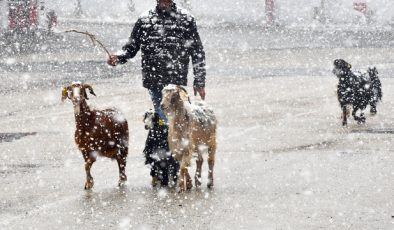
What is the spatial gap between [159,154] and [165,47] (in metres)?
1.16

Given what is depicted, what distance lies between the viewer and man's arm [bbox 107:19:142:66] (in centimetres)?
1045

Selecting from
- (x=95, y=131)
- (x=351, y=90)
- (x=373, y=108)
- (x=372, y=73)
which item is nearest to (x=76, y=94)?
(x=95, y=131)

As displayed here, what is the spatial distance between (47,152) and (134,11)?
61.6 meters

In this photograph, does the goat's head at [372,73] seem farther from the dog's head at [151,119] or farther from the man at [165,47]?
the dog's head at [151,119]

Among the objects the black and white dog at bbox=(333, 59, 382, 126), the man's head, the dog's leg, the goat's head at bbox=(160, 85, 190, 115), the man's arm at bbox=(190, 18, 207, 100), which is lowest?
the dog's leg

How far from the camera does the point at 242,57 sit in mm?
40875

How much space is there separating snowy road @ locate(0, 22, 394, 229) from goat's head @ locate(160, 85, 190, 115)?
89 centimetres

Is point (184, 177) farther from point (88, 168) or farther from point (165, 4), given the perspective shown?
point (165, 4)

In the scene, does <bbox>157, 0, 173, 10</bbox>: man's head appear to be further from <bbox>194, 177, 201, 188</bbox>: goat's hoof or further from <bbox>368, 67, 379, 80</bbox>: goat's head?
<bbox>368, 67, 379, 80</bbox>: goat's head

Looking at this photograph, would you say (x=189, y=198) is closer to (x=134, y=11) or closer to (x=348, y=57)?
(x=348, y=57)

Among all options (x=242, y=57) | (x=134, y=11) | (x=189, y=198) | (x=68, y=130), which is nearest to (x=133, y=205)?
(x=189, y=198)

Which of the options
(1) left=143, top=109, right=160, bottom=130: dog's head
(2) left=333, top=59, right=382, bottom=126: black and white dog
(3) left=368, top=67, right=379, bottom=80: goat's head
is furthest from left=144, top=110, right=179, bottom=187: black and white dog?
(3) left=368, top=67, right=379, bottom=80: goat's head

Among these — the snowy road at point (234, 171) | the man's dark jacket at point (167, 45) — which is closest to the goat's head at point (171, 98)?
the man's dark jacket at point (167, 45)

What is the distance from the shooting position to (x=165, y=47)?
34.1ft
